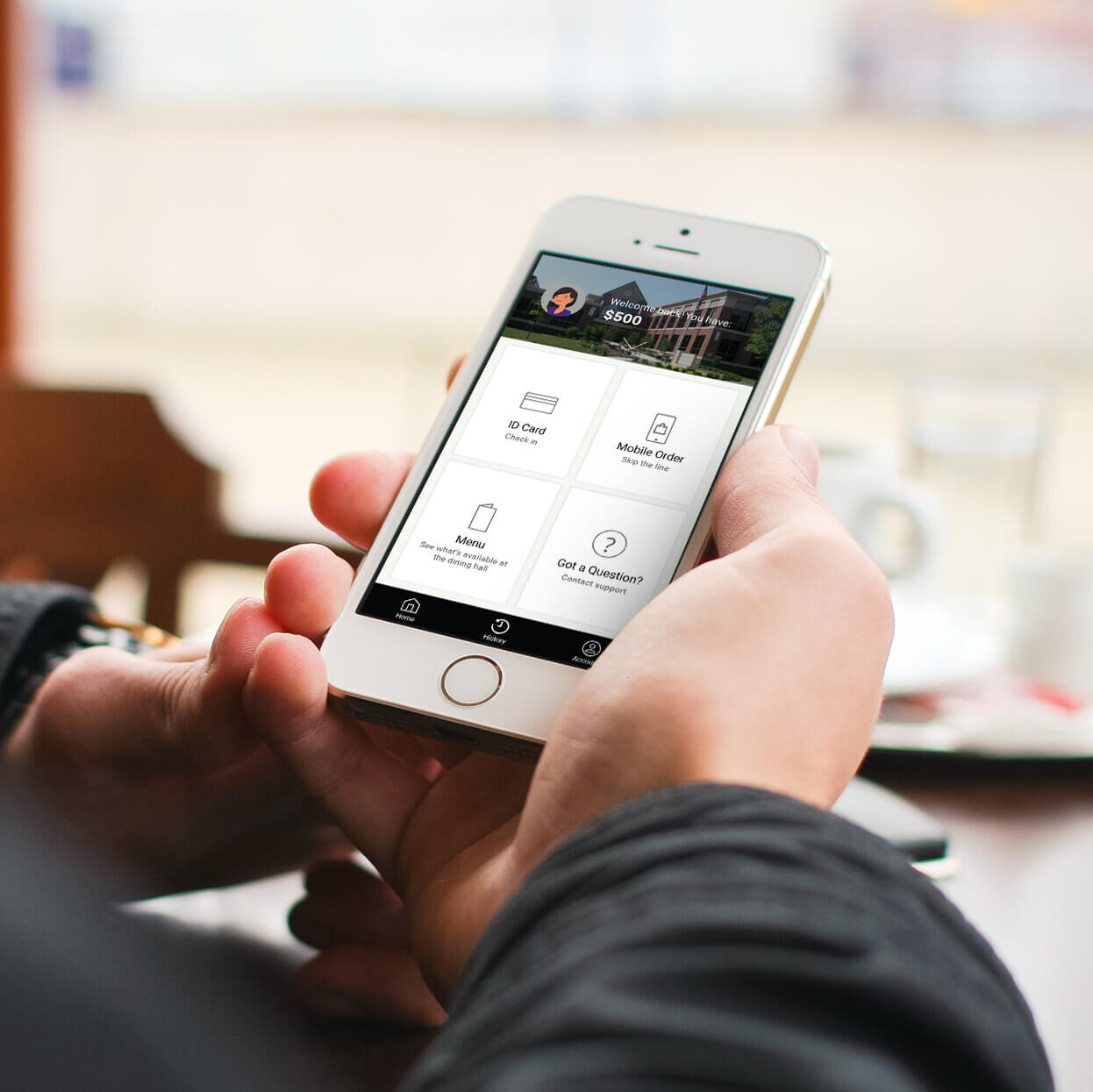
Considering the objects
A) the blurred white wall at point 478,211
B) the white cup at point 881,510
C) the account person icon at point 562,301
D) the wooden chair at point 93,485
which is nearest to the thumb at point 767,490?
the account person icon at point 562,301

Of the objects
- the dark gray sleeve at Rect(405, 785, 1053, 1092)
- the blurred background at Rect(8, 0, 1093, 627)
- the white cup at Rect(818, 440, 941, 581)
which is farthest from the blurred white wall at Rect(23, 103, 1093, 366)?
the dark gray sleeve at Rect(405, 785, 1053, 1092)

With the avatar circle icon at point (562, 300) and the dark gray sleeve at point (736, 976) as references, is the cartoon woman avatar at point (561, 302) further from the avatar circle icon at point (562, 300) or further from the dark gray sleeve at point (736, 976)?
the dark gray sleeve at point (736, 976)

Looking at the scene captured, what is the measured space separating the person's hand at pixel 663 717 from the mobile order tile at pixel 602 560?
0.04 meters

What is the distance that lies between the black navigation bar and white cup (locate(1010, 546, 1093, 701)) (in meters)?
0.39

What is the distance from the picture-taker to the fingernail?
435 millimetres

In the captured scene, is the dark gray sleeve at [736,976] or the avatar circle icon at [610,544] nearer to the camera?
the dark gray sleeve at [736,976]

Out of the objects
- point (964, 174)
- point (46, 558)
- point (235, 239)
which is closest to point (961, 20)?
point (964, 174)

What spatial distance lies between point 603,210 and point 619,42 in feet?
17.6

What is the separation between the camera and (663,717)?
1.03 feet

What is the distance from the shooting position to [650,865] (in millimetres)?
249

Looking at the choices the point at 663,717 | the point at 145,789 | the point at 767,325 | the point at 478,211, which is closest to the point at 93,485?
the point at 145,789

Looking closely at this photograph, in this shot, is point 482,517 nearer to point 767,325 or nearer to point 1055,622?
point 767,325

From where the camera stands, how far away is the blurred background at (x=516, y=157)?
560 cm

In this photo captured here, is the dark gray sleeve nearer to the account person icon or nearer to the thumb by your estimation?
the thumb
